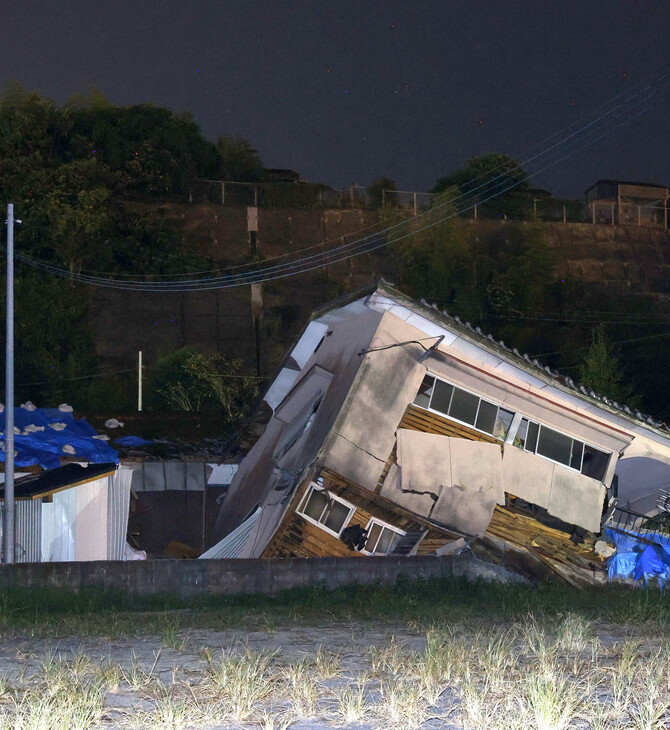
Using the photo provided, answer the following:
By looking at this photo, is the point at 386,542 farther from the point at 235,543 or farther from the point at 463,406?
the point at 235,543

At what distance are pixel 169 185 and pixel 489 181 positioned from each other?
20.6m

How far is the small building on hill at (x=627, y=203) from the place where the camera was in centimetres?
6462

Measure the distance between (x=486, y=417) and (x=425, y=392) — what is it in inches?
52.9

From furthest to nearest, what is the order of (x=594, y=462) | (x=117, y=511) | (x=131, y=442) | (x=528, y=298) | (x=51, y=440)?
1. (x=528, y=298)
2. (x=131, y=442)
3. (x=117, y=511)
4. (x=51, y=440)
5. (x=594, y=462)

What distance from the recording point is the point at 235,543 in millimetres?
20797

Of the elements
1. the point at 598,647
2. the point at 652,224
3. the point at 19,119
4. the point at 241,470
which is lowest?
the point at 241,470

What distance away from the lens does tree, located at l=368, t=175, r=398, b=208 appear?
199 feet

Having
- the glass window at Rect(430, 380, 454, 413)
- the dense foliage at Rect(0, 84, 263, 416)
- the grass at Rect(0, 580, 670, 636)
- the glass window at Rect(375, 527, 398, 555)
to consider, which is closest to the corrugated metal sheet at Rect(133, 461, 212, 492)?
the glass window at Rect(430, 380, 454, 413)

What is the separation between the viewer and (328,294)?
5572 cm

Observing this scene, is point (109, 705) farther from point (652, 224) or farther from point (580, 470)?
point (652, 224)

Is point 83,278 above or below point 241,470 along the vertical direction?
above

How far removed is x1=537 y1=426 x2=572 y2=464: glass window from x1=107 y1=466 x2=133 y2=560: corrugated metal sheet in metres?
9.76

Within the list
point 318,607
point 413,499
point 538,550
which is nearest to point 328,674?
point 318,607

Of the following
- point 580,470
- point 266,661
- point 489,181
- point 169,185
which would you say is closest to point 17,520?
point 580,470
